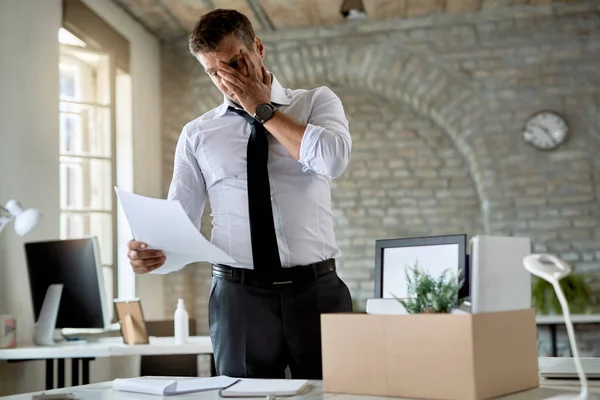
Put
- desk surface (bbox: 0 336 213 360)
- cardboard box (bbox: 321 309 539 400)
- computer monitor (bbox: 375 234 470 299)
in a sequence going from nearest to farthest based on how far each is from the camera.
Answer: cardboard box (bbox: 321 309 539 400) < computer monitor (bbox: 375 234 470 299) < desk surface (bbox: 0 336 213 360)

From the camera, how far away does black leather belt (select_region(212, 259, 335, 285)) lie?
77.8 inches

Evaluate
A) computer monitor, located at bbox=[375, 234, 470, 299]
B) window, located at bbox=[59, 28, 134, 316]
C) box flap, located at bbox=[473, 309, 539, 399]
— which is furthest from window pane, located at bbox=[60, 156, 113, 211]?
box flap, located at bbox=[473, 309, 539, 399]

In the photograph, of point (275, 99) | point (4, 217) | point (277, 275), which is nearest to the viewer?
point (277, 275)

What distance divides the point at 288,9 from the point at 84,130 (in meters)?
1.78

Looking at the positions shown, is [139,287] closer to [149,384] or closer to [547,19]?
[547,19]

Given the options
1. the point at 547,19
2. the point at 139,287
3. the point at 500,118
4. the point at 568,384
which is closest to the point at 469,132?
the point at 500,118

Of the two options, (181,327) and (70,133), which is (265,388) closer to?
(181,327)

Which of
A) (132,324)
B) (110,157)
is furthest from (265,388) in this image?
(110,157)

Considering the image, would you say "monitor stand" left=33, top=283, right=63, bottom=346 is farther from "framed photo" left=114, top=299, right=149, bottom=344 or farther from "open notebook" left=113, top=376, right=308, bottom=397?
"open notebook" left=113, top=376, right=308, bottom=397

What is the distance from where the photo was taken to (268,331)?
1.95 m

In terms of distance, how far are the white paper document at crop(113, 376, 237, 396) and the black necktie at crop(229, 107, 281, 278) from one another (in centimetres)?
43

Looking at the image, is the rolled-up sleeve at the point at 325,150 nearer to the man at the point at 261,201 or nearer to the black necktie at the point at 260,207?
the man at the point at 261,201

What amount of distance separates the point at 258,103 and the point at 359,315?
793 mm

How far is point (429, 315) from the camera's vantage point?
128 centimetres
